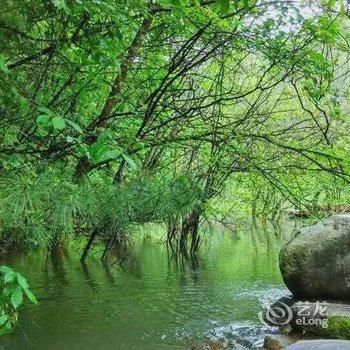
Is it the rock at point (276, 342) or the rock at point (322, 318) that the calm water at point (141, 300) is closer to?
the rock at point (276, 342)

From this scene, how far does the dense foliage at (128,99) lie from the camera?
350 centimetres

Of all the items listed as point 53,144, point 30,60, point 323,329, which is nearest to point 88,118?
point 53,144

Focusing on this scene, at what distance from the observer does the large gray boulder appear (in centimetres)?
646

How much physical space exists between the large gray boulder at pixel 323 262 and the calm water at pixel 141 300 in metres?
0.83

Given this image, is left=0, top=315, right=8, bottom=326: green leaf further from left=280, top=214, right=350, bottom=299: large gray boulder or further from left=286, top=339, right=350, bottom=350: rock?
left=280, top=214, right=350, bottom=299: large gray boulder

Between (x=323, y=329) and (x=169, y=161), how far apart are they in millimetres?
5274

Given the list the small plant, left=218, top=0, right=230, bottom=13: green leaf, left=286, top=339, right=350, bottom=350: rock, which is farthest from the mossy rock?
left=218, top=0, right=230, bottom=13: green leaf

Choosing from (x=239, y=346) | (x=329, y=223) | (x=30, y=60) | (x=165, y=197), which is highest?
(x=30, y=60)

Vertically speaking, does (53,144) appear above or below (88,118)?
below

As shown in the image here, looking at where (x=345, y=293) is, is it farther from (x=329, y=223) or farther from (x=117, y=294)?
(x=117, y=294)

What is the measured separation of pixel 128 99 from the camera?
257 inches

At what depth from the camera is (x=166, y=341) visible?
18.3ft

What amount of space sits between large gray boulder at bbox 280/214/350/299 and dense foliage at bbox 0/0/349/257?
520mm

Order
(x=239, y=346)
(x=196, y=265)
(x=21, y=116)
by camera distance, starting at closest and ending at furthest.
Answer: (x=21, y=116), (x=239, y=346), (x=196, y=265)
